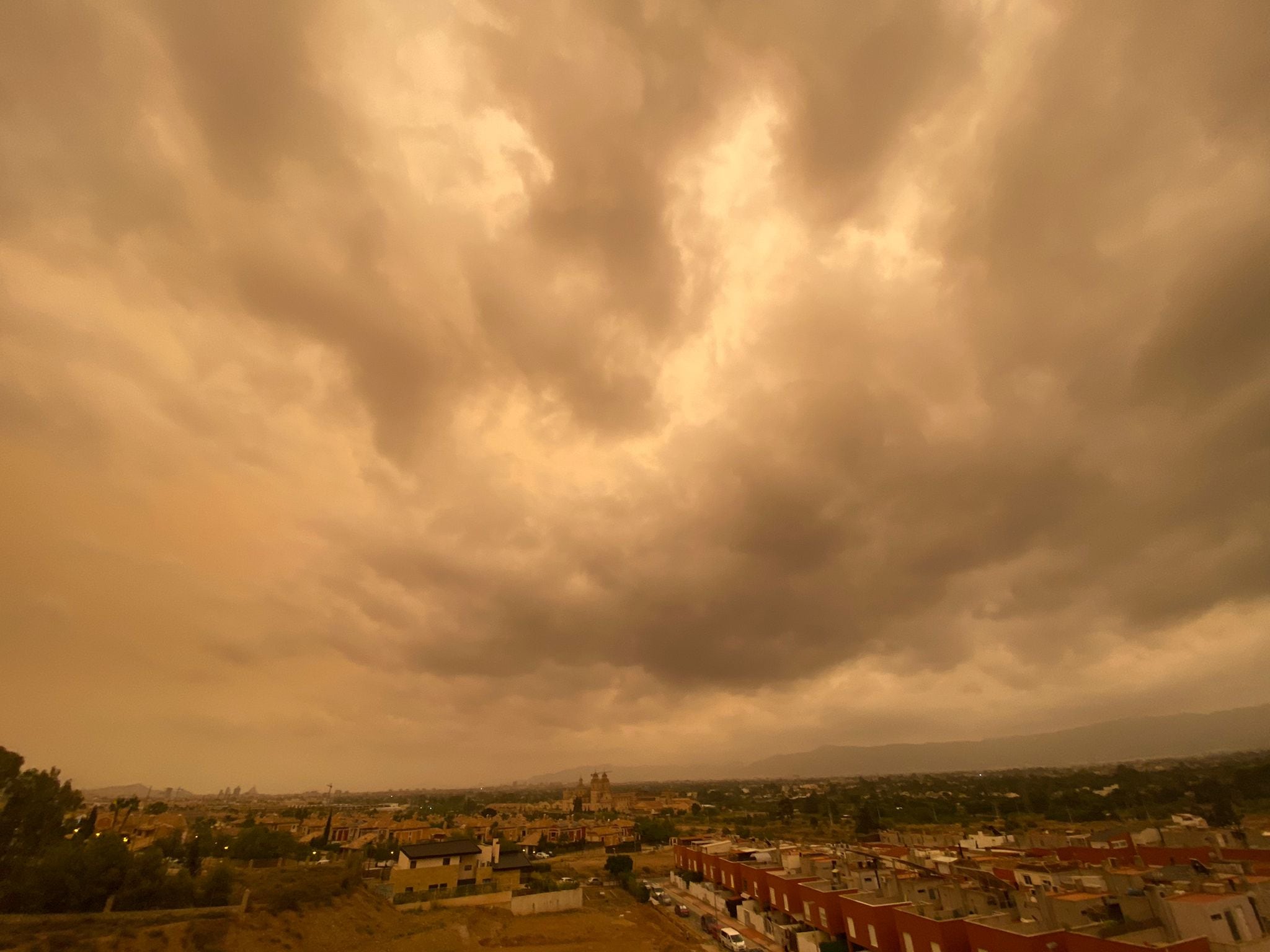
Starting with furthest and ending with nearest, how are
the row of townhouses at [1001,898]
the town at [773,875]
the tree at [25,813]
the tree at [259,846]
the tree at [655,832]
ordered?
the tree at [655,832] < the tree at [259,846] < the tree at [25,813] < the town at [773,875] < the row of townhouses at [1001,898]

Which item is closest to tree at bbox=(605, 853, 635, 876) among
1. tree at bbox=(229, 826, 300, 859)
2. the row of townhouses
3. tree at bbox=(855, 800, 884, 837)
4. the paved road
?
the paved road

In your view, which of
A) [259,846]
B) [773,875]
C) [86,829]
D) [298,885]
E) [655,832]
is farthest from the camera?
[655,832]

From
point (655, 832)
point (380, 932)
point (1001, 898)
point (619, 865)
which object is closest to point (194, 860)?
point (380, 932)

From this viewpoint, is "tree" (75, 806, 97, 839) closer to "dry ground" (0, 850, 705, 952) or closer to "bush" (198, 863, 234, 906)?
"bush" (198, 863, 234, 906)

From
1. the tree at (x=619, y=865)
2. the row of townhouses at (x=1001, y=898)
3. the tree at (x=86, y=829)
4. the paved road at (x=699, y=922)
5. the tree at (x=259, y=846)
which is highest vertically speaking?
the tree at (x=86, y=829)

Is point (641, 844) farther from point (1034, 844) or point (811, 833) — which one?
point (1034, 844)

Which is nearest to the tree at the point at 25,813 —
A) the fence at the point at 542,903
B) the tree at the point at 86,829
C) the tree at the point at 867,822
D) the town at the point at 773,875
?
the town at the point at 773,875

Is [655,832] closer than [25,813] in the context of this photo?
No

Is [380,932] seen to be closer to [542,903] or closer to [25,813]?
[542,903]

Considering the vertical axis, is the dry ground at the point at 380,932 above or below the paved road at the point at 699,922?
above

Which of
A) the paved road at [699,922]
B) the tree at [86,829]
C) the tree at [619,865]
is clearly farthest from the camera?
the tree at [619,865]

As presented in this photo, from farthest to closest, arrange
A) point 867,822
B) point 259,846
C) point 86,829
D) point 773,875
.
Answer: point 867,822 < point 259,846 < point 86,829 < point 773,875

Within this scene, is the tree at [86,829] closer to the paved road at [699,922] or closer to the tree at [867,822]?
the paved road at [699,922]

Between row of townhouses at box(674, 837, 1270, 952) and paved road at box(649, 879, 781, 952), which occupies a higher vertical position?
row of townhouses at box(674, 837, 1270, 952)
